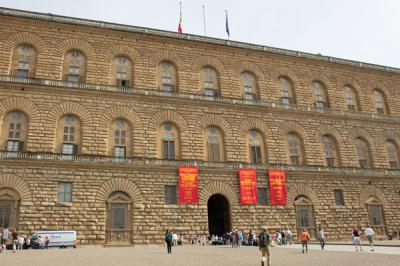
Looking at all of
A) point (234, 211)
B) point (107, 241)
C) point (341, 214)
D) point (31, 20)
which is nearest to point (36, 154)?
point (107, 241)

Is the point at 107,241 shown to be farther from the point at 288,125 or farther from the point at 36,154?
the point at 288,125

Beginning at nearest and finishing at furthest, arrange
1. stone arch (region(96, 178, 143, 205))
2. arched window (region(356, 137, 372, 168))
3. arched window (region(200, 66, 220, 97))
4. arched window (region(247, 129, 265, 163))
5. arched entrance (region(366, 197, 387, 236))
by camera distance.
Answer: stone arch (region(96, 178, 143, 205)) < arched window (region(247, 129, 265, 163)) < arched entrance (region(366, 197, 387, 236)) < arched window (region(200, 66, 220, 97)) < arched window (region(356, 137, 372, 168))

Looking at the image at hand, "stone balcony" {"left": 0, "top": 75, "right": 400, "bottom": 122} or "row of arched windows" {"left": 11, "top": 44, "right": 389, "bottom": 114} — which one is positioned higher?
"row of arched windows" {"left": 11, "top": 44, "right": 389, "bottom": 114}

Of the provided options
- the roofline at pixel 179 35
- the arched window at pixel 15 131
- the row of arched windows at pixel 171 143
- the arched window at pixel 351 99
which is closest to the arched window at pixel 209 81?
the roofline at pixel 179 35

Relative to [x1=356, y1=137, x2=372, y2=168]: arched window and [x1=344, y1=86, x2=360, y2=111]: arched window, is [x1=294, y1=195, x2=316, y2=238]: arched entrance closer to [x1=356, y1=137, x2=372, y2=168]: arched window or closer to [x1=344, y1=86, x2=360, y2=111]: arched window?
[x1=356, y1=137, x2=372, y2=168]: arched window

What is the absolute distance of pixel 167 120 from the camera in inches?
976

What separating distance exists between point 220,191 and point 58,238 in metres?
10.1

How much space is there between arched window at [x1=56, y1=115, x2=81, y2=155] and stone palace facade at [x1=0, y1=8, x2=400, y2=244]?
63mm

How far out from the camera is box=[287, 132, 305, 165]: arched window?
2716 centimetres

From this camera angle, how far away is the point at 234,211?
23953 millimetres

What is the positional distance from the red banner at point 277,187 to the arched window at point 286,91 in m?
6.43

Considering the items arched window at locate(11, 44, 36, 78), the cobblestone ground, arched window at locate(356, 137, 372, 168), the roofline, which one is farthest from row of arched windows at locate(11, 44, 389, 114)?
the cobblestone ground

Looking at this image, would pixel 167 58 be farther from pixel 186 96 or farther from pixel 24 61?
pixel 24 61

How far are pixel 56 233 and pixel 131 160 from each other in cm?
588
